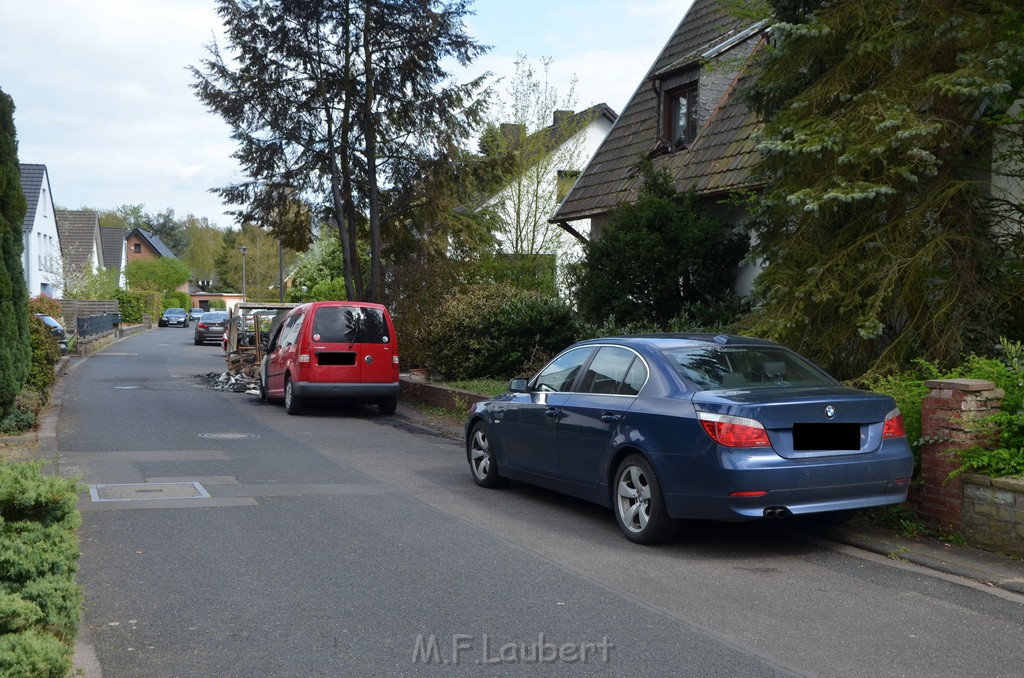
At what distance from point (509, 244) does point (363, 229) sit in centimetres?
491

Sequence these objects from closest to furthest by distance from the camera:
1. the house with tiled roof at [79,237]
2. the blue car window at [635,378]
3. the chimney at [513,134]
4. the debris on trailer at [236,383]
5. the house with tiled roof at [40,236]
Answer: the blue car window at [635,378] < the debris on trailer at [236,383] < the chimney at [513,134] < the house with tiled roof at [40,236] < the house with tiled roof at [79,237]

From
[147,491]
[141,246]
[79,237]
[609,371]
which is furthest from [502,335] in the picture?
[141,246]

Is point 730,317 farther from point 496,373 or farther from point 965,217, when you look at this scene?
point 496,373

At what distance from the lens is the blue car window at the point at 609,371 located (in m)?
7.59

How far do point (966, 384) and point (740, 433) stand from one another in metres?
1.87

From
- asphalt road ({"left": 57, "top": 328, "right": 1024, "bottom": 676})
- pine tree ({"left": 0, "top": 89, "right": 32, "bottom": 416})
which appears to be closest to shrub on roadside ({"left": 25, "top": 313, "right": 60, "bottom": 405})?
pine tree ({"left": 0, "top": 89, "right": 32, "bottom": 416})

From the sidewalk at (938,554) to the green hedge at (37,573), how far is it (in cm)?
513

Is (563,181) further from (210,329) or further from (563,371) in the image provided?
(210,329)

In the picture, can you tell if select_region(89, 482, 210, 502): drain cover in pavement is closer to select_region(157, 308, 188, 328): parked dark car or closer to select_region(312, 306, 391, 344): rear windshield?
select_region(312, 306, 391, 344): rear windshield

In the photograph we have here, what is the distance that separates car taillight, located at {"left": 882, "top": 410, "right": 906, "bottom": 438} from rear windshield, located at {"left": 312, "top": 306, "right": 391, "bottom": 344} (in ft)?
35.5

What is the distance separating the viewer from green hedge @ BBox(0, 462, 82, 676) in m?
3.49

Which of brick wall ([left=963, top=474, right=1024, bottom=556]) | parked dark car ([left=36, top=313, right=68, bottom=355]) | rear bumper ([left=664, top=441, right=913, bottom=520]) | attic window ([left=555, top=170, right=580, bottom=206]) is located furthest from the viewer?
parked dark car ([left=36, top=313, right=68, bottom=355])

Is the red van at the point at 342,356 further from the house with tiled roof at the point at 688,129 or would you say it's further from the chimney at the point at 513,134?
the chimney at the point at 513,134

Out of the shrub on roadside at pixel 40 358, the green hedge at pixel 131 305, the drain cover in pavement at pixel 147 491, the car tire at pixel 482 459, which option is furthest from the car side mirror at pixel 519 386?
the green hedge at pixel 131 305
